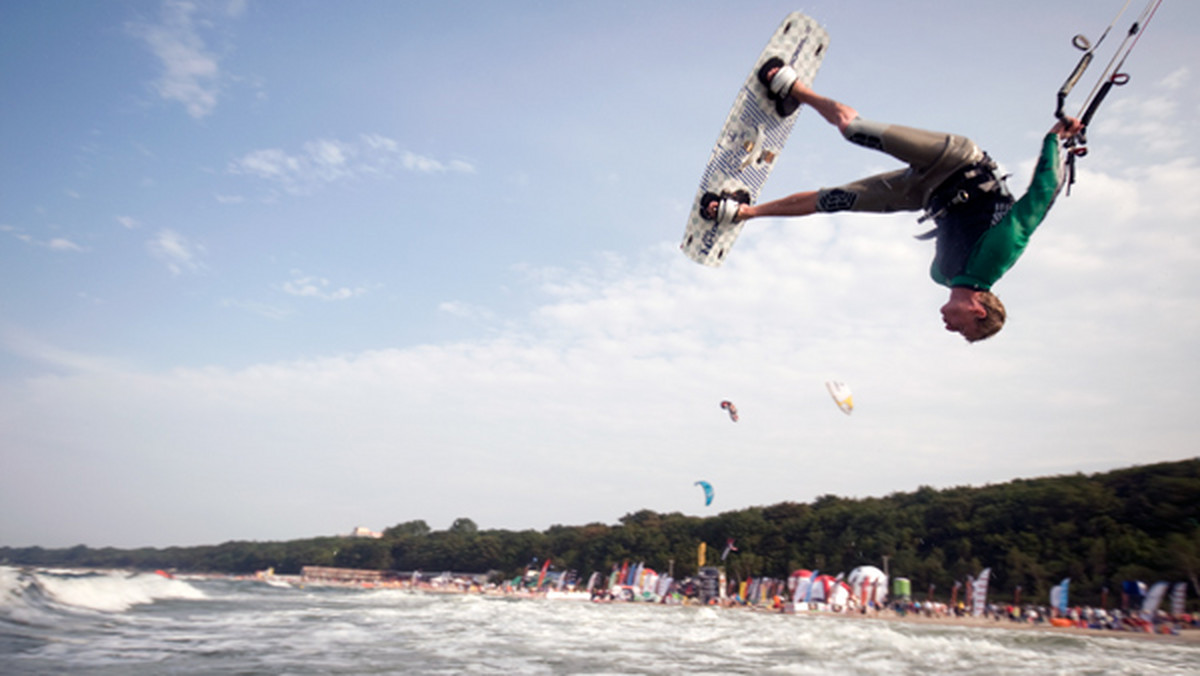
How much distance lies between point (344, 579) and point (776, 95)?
5508 inches

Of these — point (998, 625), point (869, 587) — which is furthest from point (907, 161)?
point (869, 587)

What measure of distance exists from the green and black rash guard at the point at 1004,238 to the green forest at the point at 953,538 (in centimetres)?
4515

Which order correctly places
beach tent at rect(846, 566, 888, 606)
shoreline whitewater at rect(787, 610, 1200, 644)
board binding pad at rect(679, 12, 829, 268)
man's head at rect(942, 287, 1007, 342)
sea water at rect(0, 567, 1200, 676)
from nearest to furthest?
man's head at rect(942, 287, 1007, 342) → board binding pad at rect(679, 12, 829, 268) → sea water at rect(0, 567, 1200, 676) → shoreline whitewater at rect(787, 610, 1200, 644) → beach tent at rect(846, 566, 888, 606)

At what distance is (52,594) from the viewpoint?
19734 millimetres

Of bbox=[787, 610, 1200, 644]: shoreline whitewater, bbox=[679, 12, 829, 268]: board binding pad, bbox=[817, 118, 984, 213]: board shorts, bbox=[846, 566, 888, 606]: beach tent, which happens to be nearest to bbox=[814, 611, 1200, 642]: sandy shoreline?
bbox=[787, 610, 1200, 644]: shoreline whitewater

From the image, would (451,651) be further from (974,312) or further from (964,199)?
(964,199)

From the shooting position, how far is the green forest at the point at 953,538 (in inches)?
1769

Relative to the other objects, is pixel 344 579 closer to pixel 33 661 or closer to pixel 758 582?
pixel 758 582

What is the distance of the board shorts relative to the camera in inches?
179

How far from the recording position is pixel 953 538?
2371 inches

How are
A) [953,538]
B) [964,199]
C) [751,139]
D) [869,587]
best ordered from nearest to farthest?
[964,199]
[751,139]
[869,587]
[953,538]

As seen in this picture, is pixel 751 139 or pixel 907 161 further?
pixel 751 139

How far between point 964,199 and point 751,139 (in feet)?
8.57

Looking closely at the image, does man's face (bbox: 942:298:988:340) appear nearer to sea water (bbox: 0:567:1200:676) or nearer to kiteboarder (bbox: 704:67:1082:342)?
kiteboarder (bbox: 704:67:1082:342)
